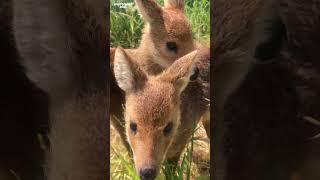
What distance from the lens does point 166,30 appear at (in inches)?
65.7

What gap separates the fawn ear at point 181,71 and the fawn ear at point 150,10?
16 cm

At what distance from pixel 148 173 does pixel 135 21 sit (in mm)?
526

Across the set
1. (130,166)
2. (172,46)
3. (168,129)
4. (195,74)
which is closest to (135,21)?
(172,46)

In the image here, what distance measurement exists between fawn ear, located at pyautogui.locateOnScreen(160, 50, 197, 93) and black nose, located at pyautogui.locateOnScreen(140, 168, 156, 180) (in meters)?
0.29

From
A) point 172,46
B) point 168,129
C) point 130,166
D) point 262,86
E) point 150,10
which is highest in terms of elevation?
point 150,10

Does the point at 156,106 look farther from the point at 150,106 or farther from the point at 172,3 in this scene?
the point at 172,3

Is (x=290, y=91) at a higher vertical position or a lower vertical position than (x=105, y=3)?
lower

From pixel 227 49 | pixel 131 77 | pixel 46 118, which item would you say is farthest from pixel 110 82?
pixel 227 49

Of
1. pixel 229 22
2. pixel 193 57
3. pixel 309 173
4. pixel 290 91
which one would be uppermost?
pixel 229 22

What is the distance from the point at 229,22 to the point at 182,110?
0.34 meters

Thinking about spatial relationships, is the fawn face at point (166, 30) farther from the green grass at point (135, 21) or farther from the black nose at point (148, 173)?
the black nose at point (148, 173)

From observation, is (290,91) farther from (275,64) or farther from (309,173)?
(309,173)

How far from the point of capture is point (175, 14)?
1691mm

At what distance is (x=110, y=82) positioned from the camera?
1.70 m
